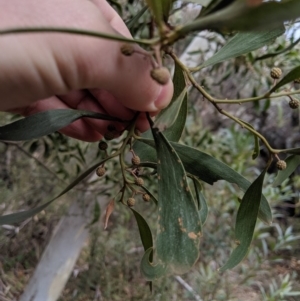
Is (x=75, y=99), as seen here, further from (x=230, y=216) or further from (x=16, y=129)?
(x=230, y=216)

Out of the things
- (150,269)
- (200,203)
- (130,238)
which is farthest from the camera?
(130,238)

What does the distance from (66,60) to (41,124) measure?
14 centimetres

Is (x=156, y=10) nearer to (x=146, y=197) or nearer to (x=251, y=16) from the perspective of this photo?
(x=251, y=16)

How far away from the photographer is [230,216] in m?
2.07

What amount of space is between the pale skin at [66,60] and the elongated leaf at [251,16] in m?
0.14

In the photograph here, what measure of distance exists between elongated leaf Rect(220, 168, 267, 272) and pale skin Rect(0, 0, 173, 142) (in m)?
0.16

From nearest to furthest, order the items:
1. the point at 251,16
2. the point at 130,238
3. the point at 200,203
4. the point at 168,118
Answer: the point at 251,16, the point at 168,118, the point at 200,203, the point at 130,238

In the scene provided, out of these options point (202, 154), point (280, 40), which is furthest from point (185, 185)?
point (280, 40)

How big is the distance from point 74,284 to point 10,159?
0.68m

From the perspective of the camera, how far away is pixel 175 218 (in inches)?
17.3

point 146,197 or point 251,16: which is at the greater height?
point 251,16

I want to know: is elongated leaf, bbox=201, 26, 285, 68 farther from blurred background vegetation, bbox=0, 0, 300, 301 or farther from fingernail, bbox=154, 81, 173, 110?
blurred background vegetation, bbox=0, 0, 300, 301

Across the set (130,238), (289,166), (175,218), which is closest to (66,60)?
(175,218)

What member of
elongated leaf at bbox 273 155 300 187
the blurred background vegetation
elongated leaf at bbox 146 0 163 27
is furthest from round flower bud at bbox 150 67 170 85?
the blurred background vegetation
